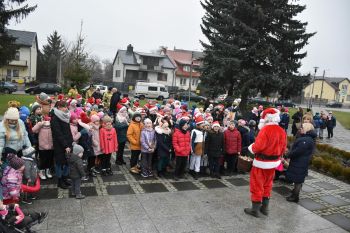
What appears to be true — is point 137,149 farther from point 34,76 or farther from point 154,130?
point 34,76

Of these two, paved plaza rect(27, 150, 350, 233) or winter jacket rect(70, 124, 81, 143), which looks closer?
paved plaza rect(27, 150, 350, 233)

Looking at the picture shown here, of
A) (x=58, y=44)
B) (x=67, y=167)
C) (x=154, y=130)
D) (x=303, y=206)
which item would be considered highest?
(x=58, y=44)

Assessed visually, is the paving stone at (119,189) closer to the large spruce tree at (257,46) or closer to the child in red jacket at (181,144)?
the child in red jacket at (181,144)

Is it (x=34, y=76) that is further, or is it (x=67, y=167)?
(x=34, y=76)

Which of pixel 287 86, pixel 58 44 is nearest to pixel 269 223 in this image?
pixel 287 86

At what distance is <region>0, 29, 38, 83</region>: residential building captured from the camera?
5000 centimetres

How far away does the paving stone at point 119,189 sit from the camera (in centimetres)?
675

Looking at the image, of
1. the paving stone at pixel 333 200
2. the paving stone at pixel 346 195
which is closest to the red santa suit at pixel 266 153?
the paving stone at pixel 333 200

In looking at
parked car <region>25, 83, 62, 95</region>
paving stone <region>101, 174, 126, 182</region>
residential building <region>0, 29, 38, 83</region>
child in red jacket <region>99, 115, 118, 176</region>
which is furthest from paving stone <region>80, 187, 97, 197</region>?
residential building <region>0, 29, 38, 83</region>

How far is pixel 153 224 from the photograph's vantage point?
5434 millimetres

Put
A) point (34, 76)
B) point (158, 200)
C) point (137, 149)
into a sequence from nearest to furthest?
point (158, 200) → point (137, 149) → point (34, 76)

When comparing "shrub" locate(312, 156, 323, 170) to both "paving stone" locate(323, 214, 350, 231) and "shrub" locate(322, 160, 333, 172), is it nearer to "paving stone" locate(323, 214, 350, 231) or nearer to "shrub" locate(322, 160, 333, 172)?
"shrub" locate(322, 160, 333, 172)

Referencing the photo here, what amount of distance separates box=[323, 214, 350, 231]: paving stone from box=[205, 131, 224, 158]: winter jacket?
9.95ft

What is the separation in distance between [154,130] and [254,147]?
3.14 meters
